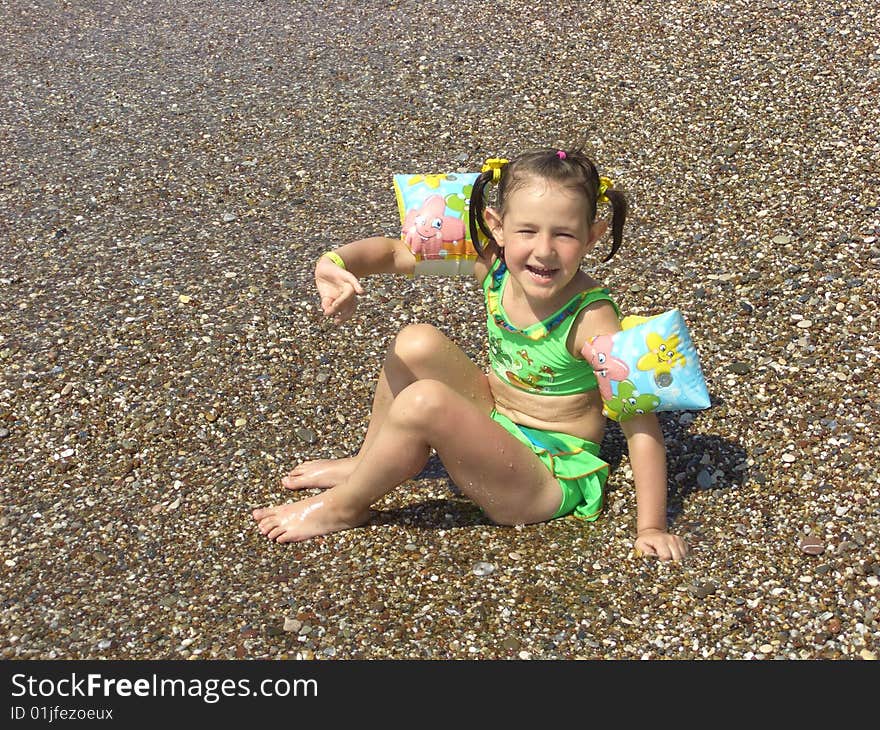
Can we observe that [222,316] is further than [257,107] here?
No

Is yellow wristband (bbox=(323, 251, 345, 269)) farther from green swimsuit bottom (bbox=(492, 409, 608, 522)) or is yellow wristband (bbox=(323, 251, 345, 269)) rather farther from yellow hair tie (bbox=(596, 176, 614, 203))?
yellow hair tie (bbox=(596, 176, 614, 203))

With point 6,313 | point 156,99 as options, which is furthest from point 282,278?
point 156,99

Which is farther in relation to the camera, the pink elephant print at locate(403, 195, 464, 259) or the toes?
the pink elephant print at locate(403, 195, 464, 259)

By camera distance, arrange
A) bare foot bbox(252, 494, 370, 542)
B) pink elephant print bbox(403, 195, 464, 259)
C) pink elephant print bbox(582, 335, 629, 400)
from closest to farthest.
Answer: pink elephant print bbox(582, 335, 629, 400)
bare foot bbox(252, 494, 370, 542)
pink elephant print bbox(403, 195, 464, 259)

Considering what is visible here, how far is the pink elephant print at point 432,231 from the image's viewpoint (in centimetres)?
390

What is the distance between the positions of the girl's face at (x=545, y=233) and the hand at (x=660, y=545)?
2.80 feet

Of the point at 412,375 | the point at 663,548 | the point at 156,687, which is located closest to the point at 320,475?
the point at 412,375

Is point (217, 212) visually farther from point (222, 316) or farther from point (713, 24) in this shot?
point (713, 24)

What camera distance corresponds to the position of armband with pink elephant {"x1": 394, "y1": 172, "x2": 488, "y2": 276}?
391 cm

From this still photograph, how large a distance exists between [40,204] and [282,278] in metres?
1.69

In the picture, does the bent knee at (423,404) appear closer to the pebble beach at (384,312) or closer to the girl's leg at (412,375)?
the girl's leg at (412,375)

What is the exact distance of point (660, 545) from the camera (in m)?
3.55

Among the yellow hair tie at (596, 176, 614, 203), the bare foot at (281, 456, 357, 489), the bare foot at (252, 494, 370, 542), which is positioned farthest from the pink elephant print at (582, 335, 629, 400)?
the bare foot at (281, 456, 357, 489)

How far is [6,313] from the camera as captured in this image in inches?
202
